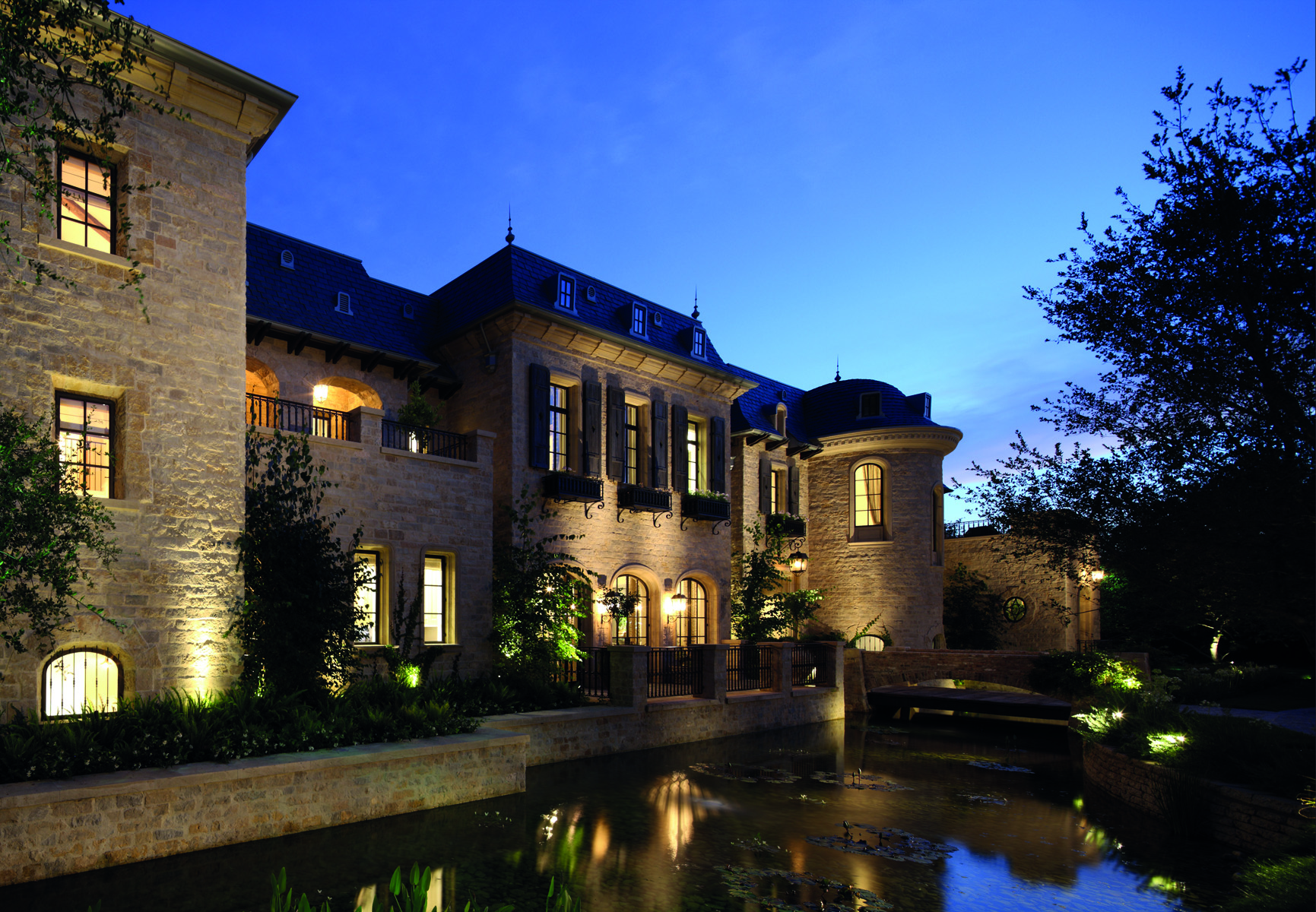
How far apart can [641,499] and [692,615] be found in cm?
398

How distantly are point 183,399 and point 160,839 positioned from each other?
556cm

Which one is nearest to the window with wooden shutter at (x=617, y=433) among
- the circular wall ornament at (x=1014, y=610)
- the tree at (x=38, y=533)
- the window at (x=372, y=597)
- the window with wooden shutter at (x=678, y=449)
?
the window with wooden shutter at (x=678, y=449)

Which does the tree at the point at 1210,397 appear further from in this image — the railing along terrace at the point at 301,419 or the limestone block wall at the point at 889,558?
the limestone block wall at the point at 889,558

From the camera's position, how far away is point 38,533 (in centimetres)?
841

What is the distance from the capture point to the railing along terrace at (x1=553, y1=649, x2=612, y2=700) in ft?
52.0

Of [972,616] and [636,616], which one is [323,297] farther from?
[972,616]

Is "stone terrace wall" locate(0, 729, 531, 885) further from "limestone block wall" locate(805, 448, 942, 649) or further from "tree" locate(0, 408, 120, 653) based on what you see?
"limestone block wall" locate(805, 448, 942, 649)

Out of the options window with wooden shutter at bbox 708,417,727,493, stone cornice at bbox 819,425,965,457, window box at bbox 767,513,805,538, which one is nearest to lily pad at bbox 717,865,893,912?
window with wooden shutter at bbox 708,417,727,493

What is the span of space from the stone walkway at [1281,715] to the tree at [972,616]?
34.7 ft

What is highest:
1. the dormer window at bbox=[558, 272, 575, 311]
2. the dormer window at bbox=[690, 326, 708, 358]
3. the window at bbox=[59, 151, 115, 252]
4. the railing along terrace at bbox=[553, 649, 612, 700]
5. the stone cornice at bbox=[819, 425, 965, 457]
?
the dormer window at bbox=[558, 272, 575, 311]

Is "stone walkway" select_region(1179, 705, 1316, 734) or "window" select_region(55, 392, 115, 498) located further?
"stone walkway" select_region(1179, 705, 1316, 734)

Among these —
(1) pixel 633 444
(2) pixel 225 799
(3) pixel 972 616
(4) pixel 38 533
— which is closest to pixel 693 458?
(1) pixel 633 444

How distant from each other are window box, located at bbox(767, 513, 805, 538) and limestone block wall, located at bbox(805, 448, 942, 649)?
5.96 feet

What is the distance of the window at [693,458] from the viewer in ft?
71.5
